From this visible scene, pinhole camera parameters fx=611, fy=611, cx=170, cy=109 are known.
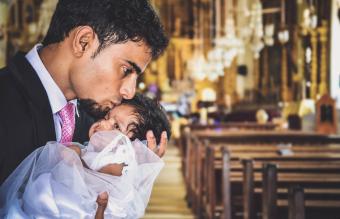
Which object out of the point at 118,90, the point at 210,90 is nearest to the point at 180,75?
the point at 210,90

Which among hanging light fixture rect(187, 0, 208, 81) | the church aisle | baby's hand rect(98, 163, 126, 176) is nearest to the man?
baby's hand rect(98, 163, 126, 176)

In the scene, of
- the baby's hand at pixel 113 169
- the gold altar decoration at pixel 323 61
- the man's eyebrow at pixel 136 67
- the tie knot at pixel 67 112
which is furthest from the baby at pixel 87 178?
the gold altar decoration at pixel 323 61

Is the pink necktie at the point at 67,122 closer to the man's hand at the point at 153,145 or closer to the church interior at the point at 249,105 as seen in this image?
the man's hand at the point at 153,145

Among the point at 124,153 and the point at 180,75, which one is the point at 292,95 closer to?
the point at 180,75

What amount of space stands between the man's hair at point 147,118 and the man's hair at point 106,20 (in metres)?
0.45

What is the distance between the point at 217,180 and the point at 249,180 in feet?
7.10

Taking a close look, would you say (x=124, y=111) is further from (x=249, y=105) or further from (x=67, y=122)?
(x=249, y=105)

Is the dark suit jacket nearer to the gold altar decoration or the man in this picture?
the man

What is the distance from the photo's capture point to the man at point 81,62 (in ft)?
5.64

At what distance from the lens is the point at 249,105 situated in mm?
18344

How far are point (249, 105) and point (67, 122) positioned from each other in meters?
16.6

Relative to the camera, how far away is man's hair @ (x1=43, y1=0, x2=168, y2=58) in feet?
5.80

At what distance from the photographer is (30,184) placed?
1674 mm

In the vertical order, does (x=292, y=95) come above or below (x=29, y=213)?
below
